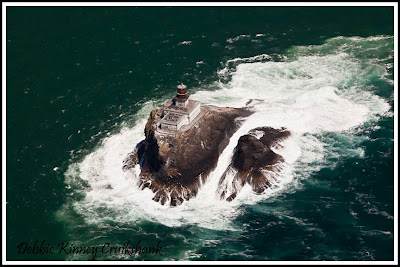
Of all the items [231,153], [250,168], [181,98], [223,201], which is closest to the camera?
[223,201]

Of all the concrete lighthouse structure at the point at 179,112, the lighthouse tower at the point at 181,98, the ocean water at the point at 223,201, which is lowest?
the ocean water at the point at 223,201

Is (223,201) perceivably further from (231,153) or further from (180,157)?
(180,157)

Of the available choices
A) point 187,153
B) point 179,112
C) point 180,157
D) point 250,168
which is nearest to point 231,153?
point 250,168

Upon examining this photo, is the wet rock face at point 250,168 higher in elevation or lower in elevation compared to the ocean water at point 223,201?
higher

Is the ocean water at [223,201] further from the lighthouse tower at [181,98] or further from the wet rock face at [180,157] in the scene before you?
the lighthouse tower at [181,98]

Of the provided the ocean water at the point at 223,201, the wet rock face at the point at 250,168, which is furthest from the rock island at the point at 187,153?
the ocean water at the point at 223,201

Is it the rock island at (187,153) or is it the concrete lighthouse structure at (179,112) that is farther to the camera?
the concrete lighthouse structure at (179,112)
